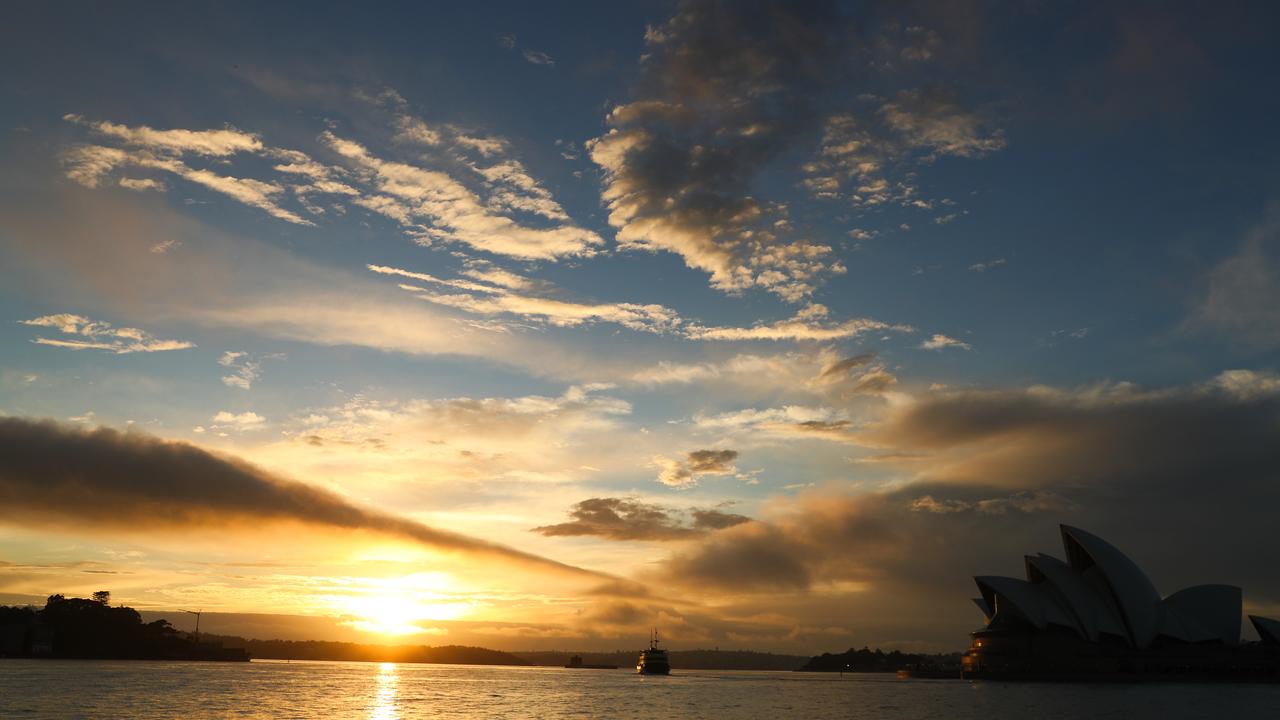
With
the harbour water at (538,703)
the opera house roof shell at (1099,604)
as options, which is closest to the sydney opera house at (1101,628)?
the opera house roof shell at (1099,604)

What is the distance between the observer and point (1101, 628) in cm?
13212

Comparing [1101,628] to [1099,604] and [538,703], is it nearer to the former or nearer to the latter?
[1099,604]

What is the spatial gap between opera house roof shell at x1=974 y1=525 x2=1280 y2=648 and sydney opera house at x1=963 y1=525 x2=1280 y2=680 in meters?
0.15

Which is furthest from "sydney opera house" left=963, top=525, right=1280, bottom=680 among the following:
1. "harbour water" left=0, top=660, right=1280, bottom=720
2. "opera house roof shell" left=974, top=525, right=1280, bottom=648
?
"harbour water" left=0, top=660, right=1280, bottom=720

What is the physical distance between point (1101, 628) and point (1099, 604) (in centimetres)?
355

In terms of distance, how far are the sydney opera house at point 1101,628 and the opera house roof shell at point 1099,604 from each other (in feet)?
0.48

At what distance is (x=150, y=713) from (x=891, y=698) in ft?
296

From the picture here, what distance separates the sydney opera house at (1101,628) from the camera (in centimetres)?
13262

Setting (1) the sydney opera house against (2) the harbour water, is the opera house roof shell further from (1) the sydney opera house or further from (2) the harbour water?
(2) the harbour water

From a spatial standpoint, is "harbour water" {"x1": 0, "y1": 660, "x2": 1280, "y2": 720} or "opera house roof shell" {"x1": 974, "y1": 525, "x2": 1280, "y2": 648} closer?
"harbour water" {"x1": 0, "y1": 660, "x2": 1280, "y2": 720}

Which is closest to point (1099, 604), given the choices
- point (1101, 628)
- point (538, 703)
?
point (1101, 628)

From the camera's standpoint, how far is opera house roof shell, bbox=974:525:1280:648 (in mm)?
131750

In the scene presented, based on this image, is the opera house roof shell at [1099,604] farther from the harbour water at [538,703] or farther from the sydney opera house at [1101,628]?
the harbour water at [538,703]

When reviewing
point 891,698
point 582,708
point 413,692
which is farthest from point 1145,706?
point 413,692
